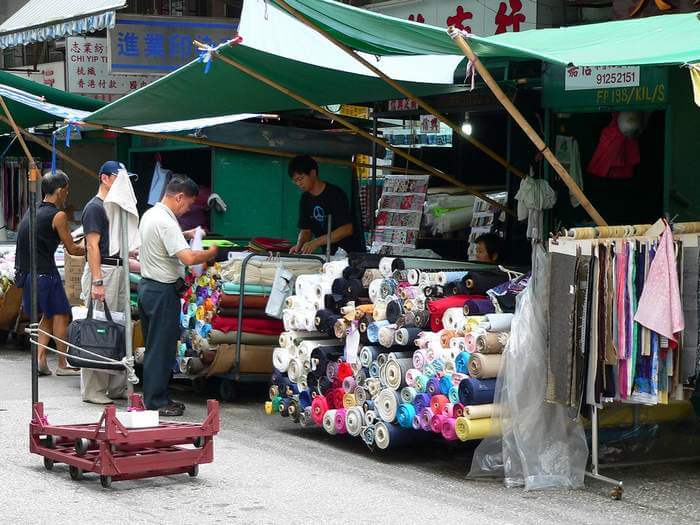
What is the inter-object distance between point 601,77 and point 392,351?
342cm

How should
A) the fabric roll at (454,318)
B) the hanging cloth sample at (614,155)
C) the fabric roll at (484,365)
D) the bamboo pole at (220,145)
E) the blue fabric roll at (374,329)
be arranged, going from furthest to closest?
the bamboo pole at (220,145) < the hanging cloth sample at (614,155) < the blue fabric roll at (374,329) < the fabric roll at (454,318) < the fabric roll at (484,365)

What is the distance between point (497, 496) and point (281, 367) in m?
2.19

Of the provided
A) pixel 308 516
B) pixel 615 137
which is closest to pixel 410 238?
pixel 615 137

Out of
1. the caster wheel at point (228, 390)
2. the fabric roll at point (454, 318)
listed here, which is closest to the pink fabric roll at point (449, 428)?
the fabric roll at point (454, 318)

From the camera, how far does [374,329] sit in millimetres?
7430

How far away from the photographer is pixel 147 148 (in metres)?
14.2

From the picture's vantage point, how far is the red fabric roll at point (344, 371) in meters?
7.70

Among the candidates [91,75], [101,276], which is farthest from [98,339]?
[91,75]

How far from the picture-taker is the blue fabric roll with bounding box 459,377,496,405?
22.2ft

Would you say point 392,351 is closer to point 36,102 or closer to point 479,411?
point 479,411

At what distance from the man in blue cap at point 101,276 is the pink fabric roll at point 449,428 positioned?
3.37 meters

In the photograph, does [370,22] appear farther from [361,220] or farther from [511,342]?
[361,220]

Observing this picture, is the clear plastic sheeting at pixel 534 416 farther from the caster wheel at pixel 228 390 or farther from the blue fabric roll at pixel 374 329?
the caster wheel at pixel 228 390

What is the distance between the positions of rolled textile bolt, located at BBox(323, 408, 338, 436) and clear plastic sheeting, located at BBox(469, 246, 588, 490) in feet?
4.05
